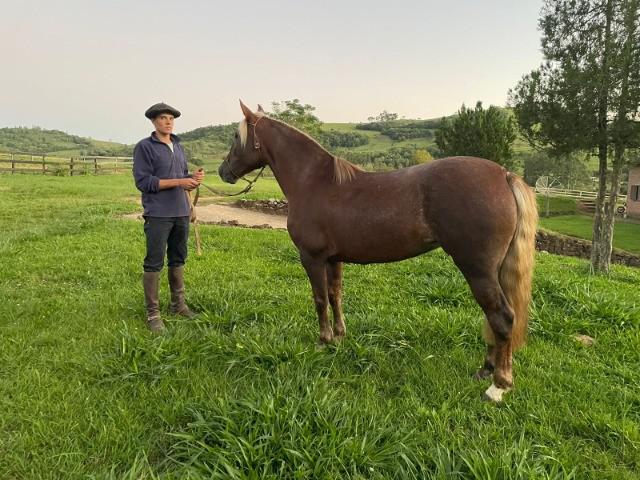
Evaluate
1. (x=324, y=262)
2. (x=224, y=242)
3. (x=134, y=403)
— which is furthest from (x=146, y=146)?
(x=224, y=242)

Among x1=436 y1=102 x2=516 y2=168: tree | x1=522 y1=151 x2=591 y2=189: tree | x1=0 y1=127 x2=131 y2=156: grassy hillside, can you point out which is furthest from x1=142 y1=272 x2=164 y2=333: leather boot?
x1=0 y1=127 x2=131 y2=156: grassy hillside

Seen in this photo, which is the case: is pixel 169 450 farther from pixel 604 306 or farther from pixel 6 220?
pixel 6 220

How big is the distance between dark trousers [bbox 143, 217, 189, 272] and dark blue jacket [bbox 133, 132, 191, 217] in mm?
84

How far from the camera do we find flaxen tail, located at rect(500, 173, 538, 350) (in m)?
3.02

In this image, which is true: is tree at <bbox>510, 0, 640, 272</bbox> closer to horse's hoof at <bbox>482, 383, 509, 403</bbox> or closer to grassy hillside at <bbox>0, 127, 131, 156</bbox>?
horse's hoof at <bbox>482, 383, 509, 403</bbox>

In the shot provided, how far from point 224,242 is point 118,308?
12.5 ft

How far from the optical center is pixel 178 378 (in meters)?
3.10

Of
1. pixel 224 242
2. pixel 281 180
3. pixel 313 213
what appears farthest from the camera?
pixel 224 242

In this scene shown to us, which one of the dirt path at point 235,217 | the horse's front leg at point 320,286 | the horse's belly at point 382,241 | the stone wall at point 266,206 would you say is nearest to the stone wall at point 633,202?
the stone wall at point 266,206

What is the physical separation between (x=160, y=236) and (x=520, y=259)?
3491 mm

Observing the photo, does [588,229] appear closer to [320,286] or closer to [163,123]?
[320,286]

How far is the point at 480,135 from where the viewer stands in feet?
98.4

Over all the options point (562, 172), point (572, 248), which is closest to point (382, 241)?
point (572, 248)

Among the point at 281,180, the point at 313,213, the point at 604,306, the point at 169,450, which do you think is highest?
the point at 281,180
